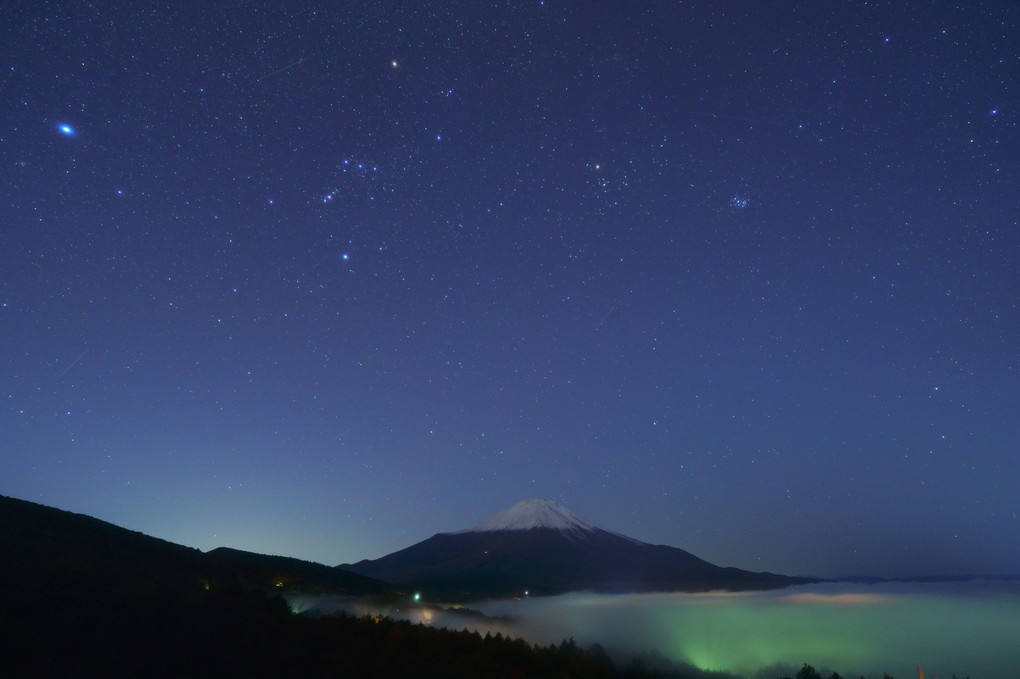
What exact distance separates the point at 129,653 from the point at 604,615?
102 meters

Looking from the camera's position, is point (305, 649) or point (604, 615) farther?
point (604, 615)

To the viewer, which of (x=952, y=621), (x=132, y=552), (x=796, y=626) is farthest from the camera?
(x=952, y=621)

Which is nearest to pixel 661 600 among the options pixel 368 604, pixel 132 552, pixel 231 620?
pixel 368 604

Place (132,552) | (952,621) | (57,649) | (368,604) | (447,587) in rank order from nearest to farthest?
1. (57,649)
2. (132,552)
3. (368,604)
4. (952,621)
5. (447,587)

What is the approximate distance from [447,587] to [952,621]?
383ft

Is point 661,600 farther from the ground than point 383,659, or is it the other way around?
point 383,659

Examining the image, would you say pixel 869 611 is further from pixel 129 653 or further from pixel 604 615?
pixel 129 653

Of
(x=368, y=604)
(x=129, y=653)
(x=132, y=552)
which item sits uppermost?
(x=132, y=552)

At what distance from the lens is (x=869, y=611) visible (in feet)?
464

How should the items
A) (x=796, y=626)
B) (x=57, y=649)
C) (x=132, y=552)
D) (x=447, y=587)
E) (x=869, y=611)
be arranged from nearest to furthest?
(x=57, y=649), (x=132, y=552), (x=796, y=626), (x=869, y=611), (x=447, y=587)

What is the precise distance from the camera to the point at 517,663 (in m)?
20.2

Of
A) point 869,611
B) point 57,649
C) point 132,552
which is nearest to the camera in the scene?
point 57,649

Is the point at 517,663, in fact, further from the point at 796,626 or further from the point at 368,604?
the point at 796,626

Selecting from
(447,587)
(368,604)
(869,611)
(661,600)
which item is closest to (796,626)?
(661,600)
